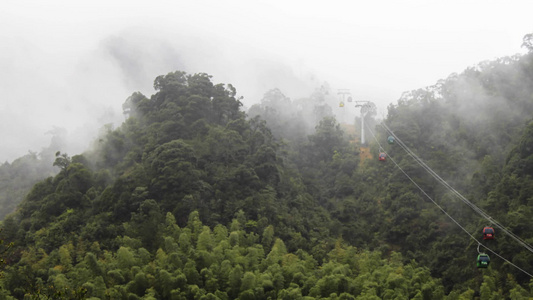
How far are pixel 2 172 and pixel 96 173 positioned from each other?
1575 centimetres

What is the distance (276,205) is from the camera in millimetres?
36531

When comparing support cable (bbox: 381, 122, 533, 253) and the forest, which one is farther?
support cable (bbox: 381, 122, 533, 253)

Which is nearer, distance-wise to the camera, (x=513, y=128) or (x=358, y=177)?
(x=513, y=128)

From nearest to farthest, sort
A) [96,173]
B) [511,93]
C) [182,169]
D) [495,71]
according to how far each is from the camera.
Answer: [182,169] < [96,173] < [511,93] < [495,71]

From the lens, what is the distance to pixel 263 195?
3647cm

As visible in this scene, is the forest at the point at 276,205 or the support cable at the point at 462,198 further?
the support cable at the point at 462,198

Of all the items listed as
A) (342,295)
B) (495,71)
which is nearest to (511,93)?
(495,71)

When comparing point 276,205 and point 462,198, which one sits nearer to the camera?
point 462,198

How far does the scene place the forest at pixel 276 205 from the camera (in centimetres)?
2825

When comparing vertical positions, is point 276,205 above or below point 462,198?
above

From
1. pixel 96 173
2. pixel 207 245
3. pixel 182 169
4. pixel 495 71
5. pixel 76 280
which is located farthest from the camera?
pixel 495 71

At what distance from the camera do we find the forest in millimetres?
28250

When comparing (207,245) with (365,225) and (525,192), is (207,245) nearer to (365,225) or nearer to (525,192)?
(365,225)

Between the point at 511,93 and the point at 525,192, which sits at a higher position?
the point at 511,93
